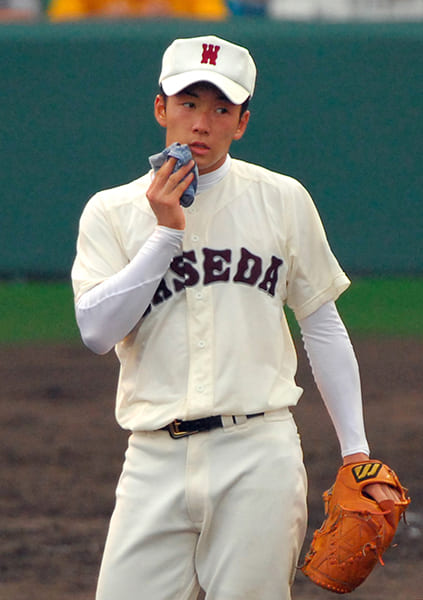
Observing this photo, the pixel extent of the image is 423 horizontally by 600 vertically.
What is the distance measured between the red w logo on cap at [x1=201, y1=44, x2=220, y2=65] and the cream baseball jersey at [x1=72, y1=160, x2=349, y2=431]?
284 mm

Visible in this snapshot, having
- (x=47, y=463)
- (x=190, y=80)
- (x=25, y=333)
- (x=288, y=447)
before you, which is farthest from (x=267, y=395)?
(x=25, y=333)

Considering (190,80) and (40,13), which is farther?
(40,13)

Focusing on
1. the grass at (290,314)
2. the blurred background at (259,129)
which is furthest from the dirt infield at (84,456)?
the blurred background at (259,129)

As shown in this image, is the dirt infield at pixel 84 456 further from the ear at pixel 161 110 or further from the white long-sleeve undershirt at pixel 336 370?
the ear at pixel 161 110

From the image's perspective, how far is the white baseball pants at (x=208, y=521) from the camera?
2.74 metres

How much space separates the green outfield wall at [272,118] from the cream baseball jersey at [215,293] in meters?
6.70

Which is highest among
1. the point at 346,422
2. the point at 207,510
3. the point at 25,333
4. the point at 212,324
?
the point at 212,324

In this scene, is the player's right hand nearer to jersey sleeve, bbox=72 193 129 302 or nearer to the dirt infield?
jersey sleeve, bbox=72 193 129 302

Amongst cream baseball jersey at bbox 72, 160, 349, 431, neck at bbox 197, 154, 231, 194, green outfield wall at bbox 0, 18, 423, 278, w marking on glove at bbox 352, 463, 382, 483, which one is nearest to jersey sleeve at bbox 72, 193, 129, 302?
cream baseball jersey at bbox 72, 160, 349, 431

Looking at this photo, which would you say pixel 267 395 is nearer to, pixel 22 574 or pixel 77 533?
pixel 22 574

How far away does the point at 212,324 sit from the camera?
2.81 meters

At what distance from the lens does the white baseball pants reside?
2744 mm

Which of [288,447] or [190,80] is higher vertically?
[190,80]

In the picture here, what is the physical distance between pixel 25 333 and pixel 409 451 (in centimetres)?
387
